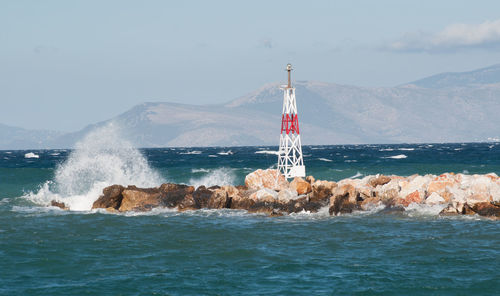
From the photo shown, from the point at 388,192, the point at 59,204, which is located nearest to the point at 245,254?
the point at 388,192

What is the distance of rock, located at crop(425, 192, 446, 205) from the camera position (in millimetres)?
31297

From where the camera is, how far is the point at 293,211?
31.6m

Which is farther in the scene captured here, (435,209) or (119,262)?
(435,209)

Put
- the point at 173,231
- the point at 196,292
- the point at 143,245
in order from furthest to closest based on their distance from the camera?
1. the point at 173,231
2. the point at 143,245
3. the point at 196,292

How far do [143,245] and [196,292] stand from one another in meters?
6.85

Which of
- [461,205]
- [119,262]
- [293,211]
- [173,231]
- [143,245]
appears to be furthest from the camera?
[293,211]

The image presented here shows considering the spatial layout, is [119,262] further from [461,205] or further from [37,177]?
[37,177]

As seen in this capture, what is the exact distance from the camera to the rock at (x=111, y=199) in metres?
34.2

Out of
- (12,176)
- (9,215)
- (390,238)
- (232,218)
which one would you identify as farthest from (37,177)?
(390,238)

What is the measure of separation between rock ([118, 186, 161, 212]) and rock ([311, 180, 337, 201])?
8.28 m

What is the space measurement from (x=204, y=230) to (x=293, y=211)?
21.3 feet

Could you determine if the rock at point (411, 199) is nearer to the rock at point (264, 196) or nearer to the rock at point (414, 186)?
the rock at point (414, 186)

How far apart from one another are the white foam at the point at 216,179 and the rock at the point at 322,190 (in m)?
19.0

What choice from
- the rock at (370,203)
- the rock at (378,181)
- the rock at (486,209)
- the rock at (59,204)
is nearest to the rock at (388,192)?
the rock at (370,203)
